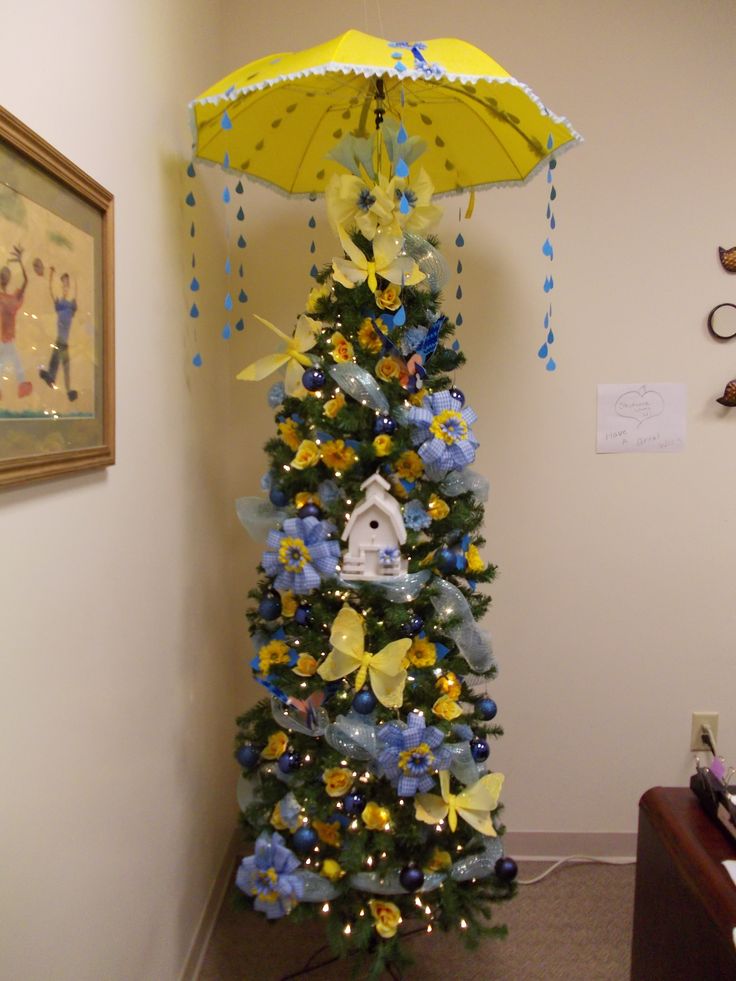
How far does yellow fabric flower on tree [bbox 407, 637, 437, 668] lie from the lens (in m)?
1.41

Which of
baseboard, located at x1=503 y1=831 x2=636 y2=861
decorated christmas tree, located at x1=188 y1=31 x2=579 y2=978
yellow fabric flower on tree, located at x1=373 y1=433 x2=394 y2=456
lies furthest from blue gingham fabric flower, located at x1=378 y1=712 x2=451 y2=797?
baseboard, located at x1=503 y1=831 x2=636 y2=861

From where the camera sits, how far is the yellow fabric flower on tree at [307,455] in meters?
1.41

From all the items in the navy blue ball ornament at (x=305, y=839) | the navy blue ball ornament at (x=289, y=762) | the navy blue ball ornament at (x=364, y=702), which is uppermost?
the navy blue ball ornament at (x=364, y=702)

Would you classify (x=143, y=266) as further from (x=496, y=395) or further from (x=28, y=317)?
(x=496, y=395)

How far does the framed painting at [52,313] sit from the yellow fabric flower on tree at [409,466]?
1.90 feet

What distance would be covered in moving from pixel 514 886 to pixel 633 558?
1.02 metres

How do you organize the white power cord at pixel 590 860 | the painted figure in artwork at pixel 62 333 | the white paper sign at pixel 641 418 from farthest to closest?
the white power cord at pixel 590 860
the white paper sign at pixel 641 418
the painted figure in artwork at pixel 62 333

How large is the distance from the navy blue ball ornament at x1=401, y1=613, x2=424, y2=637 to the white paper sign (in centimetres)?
95

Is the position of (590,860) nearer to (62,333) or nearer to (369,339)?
(369,339)

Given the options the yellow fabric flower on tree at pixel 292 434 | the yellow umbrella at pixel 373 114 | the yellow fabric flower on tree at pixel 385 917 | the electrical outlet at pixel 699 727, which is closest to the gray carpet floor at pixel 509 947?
the yellow fabric flower on tree at pixel 385 917

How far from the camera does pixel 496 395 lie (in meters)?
2.05

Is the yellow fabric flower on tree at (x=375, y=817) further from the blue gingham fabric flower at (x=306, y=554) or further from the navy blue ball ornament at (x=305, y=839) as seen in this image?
the blue gingham fabric flower at (x=306, y=554)

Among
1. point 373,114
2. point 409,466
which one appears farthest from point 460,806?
point 373,114

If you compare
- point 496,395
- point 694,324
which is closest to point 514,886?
point 496,395
